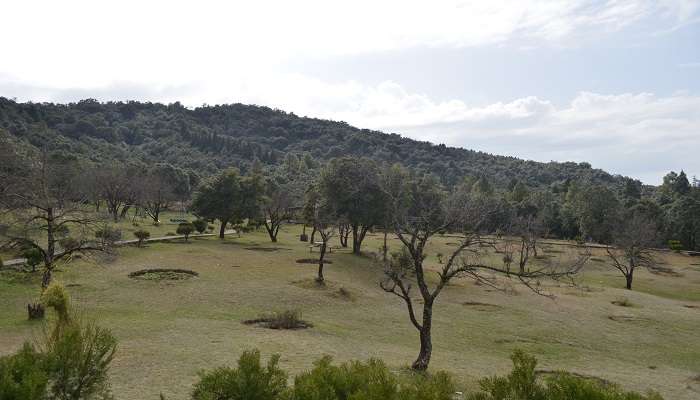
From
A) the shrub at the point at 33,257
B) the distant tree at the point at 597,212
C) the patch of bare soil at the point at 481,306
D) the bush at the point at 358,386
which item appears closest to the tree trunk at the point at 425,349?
the bush at the point at 358,386

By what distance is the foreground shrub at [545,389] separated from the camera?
7.66 meters

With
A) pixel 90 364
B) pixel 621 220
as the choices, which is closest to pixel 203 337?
pixel 90 364

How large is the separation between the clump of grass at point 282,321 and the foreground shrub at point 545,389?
40.2 feet

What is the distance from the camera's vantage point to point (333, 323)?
2292 centimetres

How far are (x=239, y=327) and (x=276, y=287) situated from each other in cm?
818

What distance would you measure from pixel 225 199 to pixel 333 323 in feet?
110

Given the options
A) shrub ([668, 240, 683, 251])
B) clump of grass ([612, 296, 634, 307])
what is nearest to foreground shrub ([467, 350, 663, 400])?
clump of grass ([612, 296, 634, 307])

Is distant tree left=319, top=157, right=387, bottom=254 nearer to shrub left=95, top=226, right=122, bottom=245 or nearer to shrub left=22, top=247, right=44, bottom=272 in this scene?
shrub left=95, top=226, right=122, bottom=245

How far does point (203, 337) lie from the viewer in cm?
1733

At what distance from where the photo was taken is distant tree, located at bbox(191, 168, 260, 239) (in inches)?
2104

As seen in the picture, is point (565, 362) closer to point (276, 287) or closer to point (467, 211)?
point (467, 211)

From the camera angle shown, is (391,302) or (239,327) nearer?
(239,327)

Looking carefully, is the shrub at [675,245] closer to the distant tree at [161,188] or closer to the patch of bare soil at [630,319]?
the patch of bare soil at [630,319]

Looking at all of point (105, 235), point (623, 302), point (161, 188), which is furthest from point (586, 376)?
point (161, 188)
